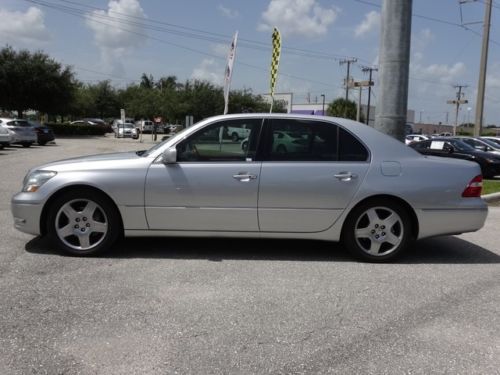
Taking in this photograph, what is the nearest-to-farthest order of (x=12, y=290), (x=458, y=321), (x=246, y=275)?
(x=458, y=321)
(x=12, y=290)
(x=246, y=275)

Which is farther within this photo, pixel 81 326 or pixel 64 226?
pixel 64 226

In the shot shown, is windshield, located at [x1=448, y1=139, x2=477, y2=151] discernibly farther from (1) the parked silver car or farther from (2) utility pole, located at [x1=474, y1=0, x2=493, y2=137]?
(2) utility pole, located at [x1=474, y1=0, x2=493, y2=137]

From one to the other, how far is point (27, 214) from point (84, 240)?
65 cm

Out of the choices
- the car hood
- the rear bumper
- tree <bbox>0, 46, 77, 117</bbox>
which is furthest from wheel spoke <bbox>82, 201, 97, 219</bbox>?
tree <bbox>0, 46, 77, 117</bbox>

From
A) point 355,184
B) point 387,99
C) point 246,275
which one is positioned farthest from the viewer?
point 387,99

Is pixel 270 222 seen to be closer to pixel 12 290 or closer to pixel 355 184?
pixel 355 184

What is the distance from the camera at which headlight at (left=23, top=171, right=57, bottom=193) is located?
5523mm

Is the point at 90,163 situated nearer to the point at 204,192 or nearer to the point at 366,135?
the point at 204,192

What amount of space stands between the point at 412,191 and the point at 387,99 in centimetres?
403

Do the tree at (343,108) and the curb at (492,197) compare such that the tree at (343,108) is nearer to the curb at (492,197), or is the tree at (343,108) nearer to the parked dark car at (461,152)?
the parked dark car at (461,152)

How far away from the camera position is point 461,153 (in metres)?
18.0

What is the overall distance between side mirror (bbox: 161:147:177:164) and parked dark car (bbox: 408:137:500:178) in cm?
1337

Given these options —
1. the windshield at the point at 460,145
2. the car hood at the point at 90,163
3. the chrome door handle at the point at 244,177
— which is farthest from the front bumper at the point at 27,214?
the windshield at the point at 460,145

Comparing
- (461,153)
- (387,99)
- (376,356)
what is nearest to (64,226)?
(376,356)
